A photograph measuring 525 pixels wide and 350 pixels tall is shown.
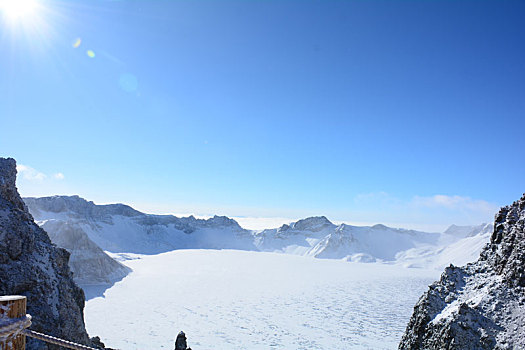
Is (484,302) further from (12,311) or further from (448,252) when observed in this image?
(448,252)

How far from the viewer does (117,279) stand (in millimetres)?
46031

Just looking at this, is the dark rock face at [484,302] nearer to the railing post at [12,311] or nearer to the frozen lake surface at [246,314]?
the railing post at [12,311]

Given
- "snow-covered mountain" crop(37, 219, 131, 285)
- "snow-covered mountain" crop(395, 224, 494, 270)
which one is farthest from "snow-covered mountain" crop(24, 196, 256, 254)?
"snow-covered mountain" crop(395, 224, 494, 270)

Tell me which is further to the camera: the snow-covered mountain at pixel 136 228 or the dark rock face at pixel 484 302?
the snow-covered mountain at pixel 136 228

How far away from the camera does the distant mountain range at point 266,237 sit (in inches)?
3765

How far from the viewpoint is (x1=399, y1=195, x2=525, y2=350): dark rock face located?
5508 millimetres

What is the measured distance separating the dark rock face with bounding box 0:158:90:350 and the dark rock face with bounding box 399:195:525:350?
27.9 feet

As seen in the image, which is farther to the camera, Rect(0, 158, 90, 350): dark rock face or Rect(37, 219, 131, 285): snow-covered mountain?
Rect(37, 219, 131, 285): snow-covered mountain

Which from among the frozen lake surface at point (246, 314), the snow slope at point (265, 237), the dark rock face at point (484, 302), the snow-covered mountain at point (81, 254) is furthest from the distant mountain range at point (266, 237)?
the dark rock face at point (484, 302)

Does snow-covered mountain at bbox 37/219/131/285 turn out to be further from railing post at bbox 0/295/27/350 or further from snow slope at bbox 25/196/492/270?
snow slope at bbox 25/196/492/270

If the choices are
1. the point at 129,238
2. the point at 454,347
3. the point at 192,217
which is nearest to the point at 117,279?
the point at 454,347

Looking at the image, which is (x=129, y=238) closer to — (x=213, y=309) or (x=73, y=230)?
(x=73, y=230)

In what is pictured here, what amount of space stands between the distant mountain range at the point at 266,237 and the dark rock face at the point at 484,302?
7797cm

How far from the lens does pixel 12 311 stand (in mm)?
2211
